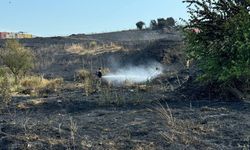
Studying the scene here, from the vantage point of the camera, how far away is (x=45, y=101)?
16.4 m

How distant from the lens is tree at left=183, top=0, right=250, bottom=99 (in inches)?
559

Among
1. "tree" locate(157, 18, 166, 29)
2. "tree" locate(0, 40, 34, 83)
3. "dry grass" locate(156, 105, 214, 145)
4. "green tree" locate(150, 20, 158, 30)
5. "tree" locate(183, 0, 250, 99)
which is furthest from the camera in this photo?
"green tree" locate(150, 20, 158, 30)

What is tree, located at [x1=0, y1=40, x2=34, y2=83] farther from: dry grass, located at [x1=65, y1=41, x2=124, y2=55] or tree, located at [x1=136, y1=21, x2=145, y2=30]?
tree, located at [x1=136, y1=21, x2=145, y2=30]

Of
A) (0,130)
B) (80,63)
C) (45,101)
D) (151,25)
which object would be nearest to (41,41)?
(151,25)

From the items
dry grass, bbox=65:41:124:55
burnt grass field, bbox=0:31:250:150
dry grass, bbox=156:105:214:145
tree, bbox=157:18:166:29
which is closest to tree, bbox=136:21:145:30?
tree, bbox=157:18:166:29

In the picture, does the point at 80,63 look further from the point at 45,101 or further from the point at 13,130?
the point at 13,130

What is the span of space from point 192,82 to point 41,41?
186ft

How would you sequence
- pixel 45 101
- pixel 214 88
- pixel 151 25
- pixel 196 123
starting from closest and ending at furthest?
pixel 196 123, pixel 214 88, pixel 45 101, pixel 151 25

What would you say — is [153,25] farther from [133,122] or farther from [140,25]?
[133,122]

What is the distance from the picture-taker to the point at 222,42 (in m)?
14.9

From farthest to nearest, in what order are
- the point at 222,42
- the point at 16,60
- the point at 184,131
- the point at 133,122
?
the point at 16,60, the point at 222,42, the point at 133,122, the point at 184,131

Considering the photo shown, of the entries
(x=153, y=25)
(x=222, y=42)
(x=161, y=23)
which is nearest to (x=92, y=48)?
(x=161, y=23)

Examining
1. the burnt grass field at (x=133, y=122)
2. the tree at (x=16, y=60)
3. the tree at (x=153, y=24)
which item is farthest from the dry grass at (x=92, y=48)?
the burnt grass field at (x=133, y=122)

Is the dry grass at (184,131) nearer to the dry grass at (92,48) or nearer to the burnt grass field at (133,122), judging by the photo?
the burnt grass field at (133,122)
